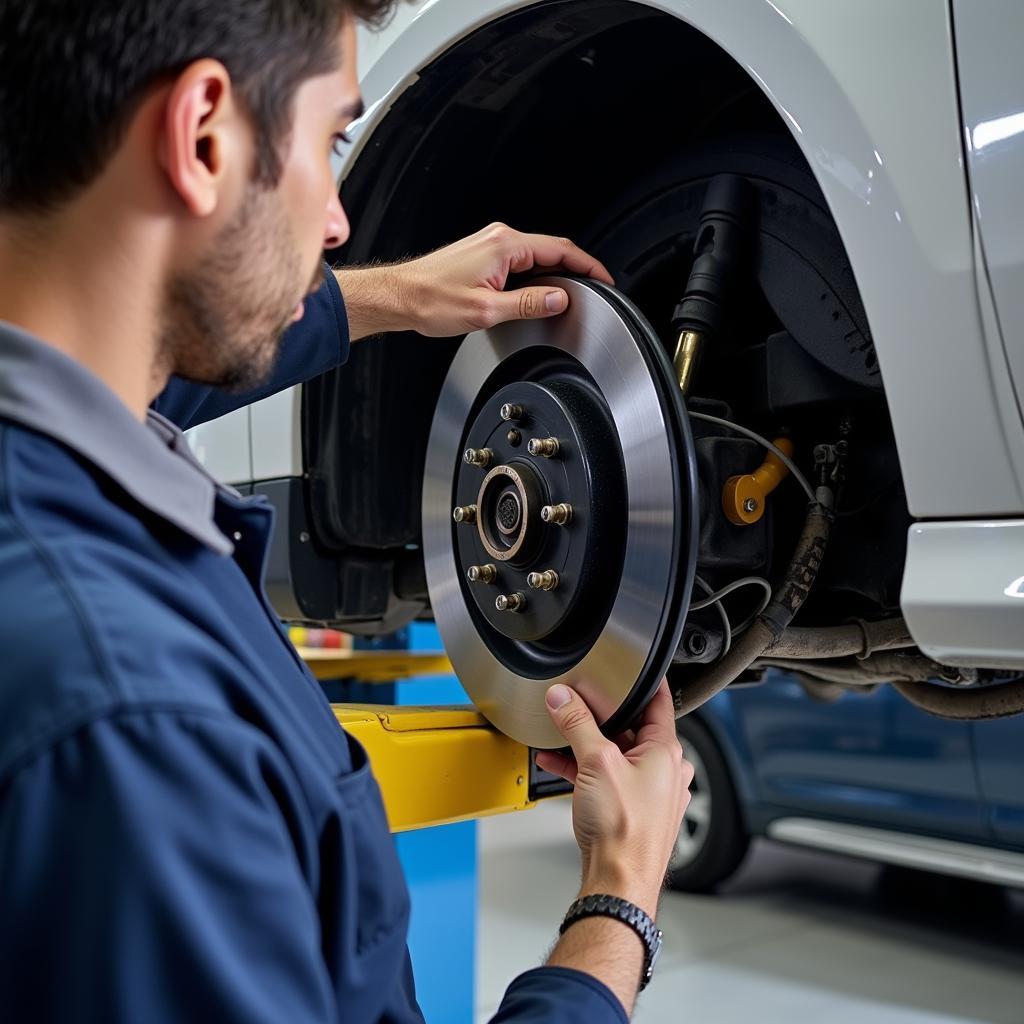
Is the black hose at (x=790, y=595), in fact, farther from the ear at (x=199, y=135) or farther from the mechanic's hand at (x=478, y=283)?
the ear at (x=199, y=135)

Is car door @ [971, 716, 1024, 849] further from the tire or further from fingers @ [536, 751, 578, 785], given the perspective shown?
fingers @ [536, 751, 578, 785]

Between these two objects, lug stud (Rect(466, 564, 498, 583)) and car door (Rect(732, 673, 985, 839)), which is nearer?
lug stud (Rect(466, 564, 498, 583))

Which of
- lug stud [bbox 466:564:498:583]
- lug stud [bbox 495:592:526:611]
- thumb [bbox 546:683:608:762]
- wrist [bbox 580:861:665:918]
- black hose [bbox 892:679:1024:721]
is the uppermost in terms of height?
lug stud [bbox 466:564:498:583]

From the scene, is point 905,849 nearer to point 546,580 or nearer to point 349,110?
point 546,580

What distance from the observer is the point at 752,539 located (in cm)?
87

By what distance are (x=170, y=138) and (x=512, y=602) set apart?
1.67 ft

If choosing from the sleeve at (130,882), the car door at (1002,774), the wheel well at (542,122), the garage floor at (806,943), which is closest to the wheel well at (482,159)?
the wheel well at (542,122)

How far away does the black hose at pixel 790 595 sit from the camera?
855 millimetres

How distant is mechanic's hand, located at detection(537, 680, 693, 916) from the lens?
27.6 inches

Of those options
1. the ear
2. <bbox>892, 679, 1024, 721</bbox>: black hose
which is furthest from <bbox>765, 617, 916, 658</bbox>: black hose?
the ear

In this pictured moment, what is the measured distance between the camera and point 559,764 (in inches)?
35.9

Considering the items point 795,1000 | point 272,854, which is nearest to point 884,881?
point 795,1000

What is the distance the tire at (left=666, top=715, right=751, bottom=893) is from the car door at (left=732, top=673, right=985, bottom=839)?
116mm

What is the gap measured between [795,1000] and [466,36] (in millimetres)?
2081
